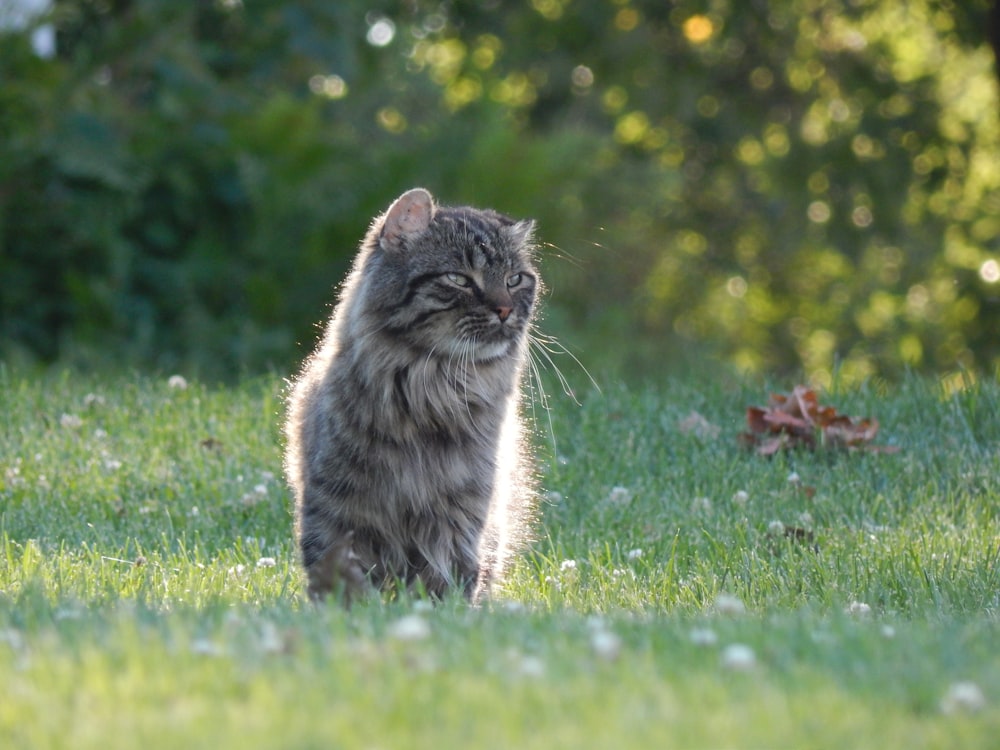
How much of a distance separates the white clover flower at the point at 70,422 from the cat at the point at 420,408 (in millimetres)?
2616

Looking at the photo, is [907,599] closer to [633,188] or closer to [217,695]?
[217,695]

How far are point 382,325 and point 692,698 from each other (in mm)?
2520

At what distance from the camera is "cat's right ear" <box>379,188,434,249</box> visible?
5.18 m

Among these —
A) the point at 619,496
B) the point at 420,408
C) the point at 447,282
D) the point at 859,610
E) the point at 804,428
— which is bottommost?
the point at 619,496

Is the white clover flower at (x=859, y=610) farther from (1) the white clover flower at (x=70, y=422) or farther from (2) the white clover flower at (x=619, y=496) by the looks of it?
(1) the white clover flower at (x=70, y=422)

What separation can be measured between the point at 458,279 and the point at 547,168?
732cm

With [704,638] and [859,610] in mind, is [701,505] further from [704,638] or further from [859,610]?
[704,638]

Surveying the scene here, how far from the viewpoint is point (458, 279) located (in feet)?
16.8

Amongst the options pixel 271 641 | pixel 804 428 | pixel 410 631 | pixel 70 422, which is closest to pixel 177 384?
pixel 70 422

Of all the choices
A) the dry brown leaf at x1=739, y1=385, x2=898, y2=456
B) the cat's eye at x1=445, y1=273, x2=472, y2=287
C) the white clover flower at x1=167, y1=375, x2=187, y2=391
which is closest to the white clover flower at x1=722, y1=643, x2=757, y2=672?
the cat's eye at x1=445, y1=273, x2=472, y2=287

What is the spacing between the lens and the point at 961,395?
7742mm

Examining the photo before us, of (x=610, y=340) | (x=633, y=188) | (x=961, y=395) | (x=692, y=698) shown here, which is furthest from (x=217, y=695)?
(x=633, y=188)

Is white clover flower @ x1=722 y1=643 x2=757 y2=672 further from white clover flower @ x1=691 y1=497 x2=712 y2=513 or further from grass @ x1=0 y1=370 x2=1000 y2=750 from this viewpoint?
white clover flower @ x1=691 y1=497 x2=712 y2=513

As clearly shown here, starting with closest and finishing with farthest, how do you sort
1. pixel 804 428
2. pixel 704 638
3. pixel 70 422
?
pixel 704 638 → pixel 804 428 → pixel 70 422
